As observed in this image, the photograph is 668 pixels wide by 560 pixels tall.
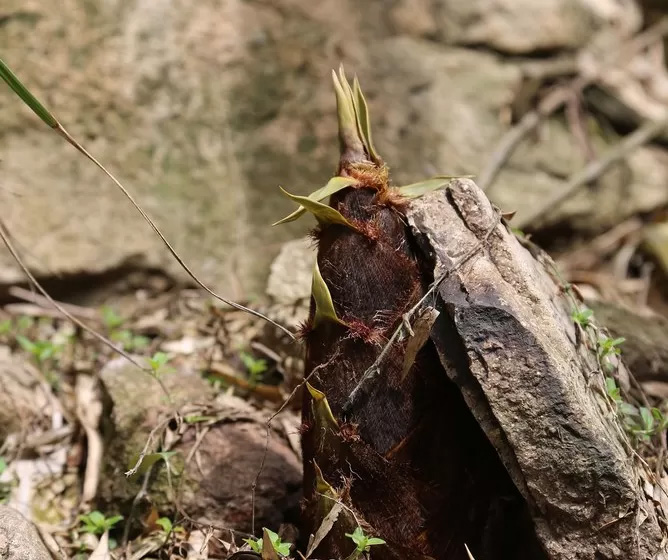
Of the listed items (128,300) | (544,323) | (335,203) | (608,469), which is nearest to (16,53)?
(128,300)

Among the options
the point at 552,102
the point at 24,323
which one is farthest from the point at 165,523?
the point at 552,102

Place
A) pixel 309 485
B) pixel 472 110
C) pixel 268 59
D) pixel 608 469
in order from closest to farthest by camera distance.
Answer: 1. pixel 608 469
2. pixel 309 485
3. pixel 268 59
4. pixel 472 110

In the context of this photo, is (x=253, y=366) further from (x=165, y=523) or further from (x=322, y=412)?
(x=322, y=412)

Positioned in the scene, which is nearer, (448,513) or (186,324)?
(448,513)

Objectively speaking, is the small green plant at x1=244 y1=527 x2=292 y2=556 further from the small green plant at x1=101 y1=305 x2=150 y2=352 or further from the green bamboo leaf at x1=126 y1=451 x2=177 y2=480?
the small green plant at x1=101 y1=305 x2=150 y2=352

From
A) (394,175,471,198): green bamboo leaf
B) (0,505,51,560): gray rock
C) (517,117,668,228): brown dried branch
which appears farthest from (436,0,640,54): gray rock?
(0,505,51,560): gray rock

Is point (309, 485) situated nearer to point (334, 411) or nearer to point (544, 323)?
point (334, 411)

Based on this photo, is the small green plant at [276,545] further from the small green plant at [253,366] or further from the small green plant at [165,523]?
the small green plant at [253,366]
